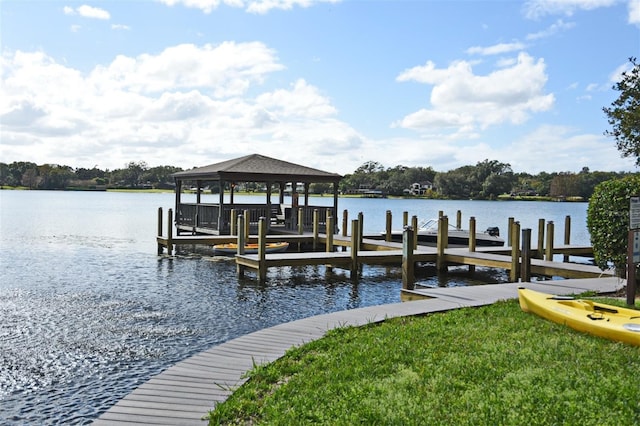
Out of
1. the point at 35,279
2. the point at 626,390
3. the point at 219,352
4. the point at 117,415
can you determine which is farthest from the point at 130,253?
the point at 626,390

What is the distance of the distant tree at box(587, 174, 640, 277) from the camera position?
1029cm

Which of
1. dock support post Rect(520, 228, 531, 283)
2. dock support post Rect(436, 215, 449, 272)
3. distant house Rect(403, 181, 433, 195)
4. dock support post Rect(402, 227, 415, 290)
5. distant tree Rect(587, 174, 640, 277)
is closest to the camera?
distant tree Rect(587, 174, 640, 277)

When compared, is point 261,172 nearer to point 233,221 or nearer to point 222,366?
point 233,221

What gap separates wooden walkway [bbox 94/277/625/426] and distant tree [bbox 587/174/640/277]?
129 centimetres

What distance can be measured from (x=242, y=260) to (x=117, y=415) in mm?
11979

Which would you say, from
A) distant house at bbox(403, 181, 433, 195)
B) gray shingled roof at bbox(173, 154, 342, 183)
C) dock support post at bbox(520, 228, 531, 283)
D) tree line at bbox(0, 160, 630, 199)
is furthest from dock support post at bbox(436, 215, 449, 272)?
distant house at bbox(403, 181, 433, 195)

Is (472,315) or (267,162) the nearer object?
(472,315)

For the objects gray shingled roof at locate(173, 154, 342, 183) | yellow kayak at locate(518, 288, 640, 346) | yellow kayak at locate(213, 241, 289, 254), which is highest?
gray shingled roof at locate(173, 154, 342, 183)

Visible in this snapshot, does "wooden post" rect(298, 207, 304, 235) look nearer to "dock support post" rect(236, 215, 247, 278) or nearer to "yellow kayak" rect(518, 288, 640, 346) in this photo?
"dock support post" rect(236, 215, 247, 278)

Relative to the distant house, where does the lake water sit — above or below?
below

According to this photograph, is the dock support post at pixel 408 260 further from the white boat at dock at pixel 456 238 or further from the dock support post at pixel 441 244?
the white boat at dock at pixel 456 238

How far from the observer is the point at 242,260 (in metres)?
16.7

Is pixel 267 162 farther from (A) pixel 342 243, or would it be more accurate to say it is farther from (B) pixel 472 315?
(B) pixel 472 315

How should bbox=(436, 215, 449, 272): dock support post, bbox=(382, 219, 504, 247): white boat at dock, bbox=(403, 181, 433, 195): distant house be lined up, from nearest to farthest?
bbox=(436, 215, 449, 272): dock support post
bbox=(382, 219, 504, 247): white boat at dock
bbox=(403, 181, 433, 195): distant house
